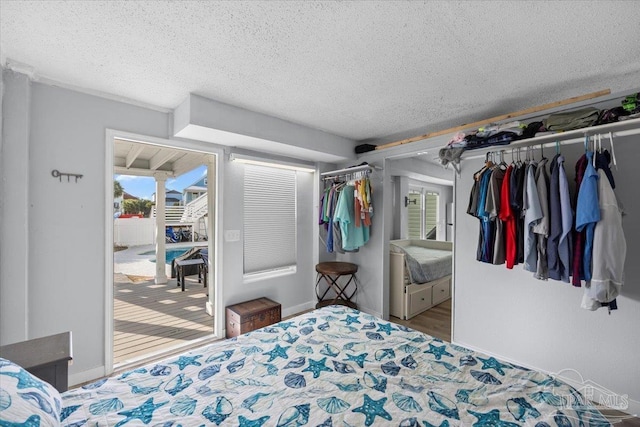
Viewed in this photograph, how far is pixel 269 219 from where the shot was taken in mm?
3582

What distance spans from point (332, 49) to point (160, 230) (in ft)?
16.4

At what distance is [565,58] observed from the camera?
172 cm

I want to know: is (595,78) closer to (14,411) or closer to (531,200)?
(531,200)

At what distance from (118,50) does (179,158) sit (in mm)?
3458

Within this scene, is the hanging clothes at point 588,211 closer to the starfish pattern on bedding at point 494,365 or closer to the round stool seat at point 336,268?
the starfish pattern on bedding at point 494,365

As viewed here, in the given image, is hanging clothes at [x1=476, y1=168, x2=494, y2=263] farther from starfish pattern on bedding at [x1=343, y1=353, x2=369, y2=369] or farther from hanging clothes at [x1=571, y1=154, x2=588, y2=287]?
starfish pattern on bedding at [x1=343, y1=353, x2=369, y2=369]

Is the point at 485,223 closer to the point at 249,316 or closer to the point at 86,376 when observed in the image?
the point at 249,316

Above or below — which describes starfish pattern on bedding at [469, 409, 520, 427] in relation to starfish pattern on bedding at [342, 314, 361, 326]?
below

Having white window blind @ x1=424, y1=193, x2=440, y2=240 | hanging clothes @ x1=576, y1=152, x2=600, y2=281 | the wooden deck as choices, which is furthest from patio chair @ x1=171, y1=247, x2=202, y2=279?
hanging clothes @ x1=576, y1=152, x2=600, y2=281

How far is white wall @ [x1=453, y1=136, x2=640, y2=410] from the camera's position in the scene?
1.92 metres

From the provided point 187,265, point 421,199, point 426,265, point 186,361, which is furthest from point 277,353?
point 421,199

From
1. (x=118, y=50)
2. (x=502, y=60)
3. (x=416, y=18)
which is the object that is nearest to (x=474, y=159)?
(x=502, y=60)

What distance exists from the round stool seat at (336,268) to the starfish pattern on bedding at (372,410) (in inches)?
86.9

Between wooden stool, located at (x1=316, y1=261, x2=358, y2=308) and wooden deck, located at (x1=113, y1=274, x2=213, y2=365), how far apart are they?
150cm
